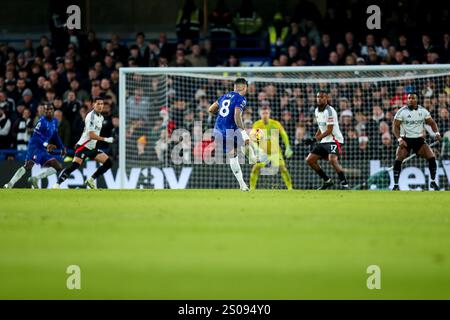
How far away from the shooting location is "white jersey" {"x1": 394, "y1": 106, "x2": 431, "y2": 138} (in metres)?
18.1

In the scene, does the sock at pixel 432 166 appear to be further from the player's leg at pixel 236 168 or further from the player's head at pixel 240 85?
the player's head at pixel 240 85

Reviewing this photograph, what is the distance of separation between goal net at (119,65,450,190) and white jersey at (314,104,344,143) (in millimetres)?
1828

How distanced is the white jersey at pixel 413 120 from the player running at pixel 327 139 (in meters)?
1.19

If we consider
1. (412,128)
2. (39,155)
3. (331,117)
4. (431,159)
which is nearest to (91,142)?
(39,155)

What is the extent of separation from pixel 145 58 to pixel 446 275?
1821 cm

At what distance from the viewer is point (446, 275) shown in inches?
269

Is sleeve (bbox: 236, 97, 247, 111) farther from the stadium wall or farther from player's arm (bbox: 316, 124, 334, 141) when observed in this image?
the stadium wall

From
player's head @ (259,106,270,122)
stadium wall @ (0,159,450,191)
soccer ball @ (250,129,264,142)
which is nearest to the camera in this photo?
soccer ball @ (250,129,264,142)

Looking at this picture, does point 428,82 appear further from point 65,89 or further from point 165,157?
point 65,89

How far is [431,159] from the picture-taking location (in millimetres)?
18000

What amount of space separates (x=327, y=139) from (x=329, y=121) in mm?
403

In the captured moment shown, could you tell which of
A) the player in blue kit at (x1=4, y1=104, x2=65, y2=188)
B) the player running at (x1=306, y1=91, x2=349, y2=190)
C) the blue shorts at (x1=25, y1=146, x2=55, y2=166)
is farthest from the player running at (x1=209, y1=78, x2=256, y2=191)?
the blue shorts at (x1=25, y1=146, x2=55, y2=166)

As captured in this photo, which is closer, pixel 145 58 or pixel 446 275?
pixel 446 275
